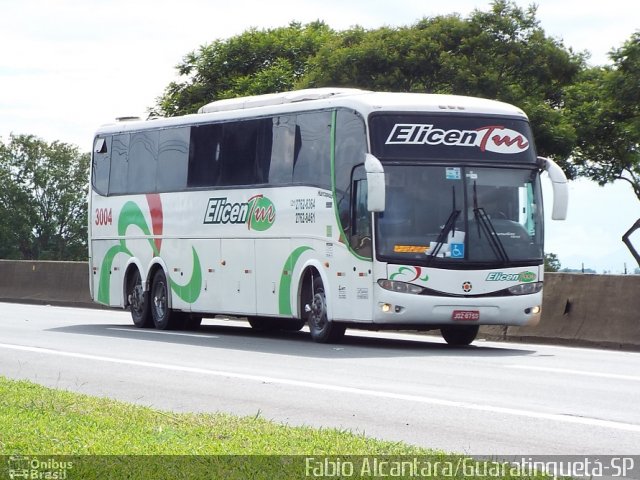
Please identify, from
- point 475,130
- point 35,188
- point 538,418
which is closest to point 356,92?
point 475,130

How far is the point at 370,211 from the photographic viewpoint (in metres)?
19.8

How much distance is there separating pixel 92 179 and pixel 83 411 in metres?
17.6

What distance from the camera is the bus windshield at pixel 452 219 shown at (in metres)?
19.8

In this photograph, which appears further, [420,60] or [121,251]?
[420,60]

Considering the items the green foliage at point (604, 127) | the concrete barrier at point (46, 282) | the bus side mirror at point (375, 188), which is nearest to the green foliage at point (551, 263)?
the green foliage at point (604, 127)

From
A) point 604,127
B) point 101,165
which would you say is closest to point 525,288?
point 101,165

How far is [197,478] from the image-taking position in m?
8.19

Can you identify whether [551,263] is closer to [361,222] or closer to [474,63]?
[474,63]

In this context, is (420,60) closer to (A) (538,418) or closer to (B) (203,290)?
(B) (203,290)

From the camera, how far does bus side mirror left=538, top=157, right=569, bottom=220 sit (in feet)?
67.2

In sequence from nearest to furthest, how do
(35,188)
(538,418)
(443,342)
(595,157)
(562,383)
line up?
(538,418) → (562,383) → (443,342) → (595,157) → (35,188)

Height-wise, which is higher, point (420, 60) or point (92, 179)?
point (420, 60)

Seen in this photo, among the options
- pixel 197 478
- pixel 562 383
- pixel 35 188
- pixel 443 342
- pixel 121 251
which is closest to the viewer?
pixel 197 478

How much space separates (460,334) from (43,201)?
8550 centimetres
